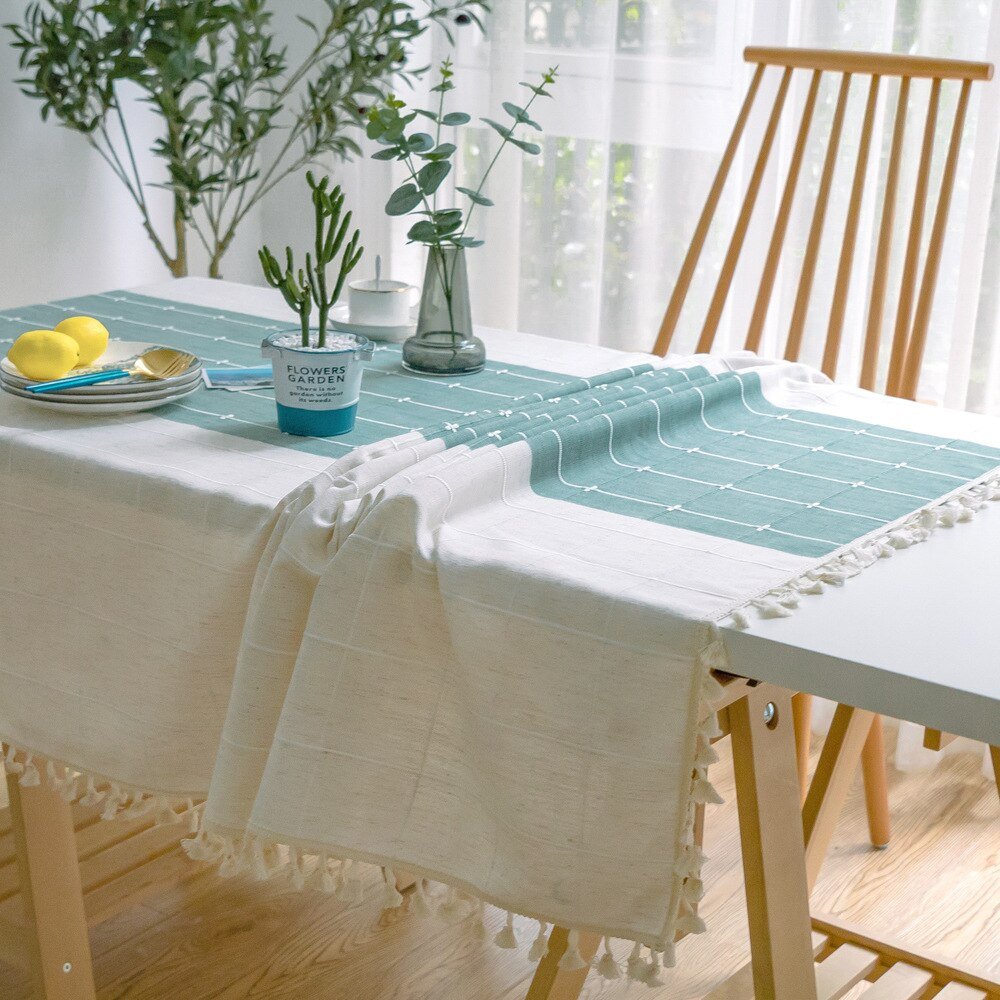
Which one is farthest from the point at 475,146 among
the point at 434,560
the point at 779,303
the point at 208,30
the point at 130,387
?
the point at 434,560

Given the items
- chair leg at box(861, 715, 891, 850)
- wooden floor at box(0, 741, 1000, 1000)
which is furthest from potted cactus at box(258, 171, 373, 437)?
chair leg at box(861, 715, 891, 850)

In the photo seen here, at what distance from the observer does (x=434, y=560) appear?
1.00m

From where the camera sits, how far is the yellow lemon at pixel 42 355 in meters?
1.33

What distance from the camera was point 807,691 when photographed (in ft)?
2.87

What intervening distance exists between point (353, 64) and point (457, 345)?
1.44 metres

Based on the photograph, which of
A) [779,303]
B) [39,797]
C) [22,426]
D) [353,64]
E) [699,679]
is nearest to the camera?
[699,679]

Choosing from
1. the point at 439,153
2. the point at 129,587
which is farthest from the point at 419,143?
the point at 129,587

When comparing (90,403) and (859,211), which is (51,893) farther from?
(859,211)

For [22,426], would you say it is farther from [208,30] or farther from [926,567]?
[208,30]

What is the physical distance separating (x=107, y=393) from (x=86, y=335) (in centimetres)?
10

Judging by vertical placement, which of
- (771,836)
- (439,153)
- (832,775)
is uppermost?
(439,153)

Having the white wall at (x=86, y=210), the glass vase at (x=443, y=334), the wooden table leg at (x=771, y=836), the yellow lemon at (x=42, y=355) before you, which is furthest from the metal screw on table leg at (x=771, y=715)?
the white wall at (x=86, y=210)

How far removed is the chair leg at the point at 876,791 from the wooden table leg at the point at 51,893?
1080 millimetres

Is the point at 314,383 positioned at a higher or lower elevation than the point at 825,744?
higher
